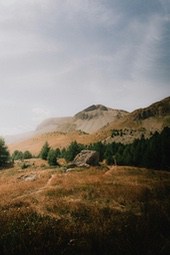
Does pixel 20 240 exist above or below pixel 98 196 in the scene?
above

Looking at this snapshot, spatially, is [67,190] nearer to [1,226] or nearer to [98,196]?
[98,196]

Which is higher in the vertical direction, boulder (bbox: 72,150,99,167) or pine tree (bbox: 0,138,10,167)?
pine tree (bbox: 0,138,10,167)

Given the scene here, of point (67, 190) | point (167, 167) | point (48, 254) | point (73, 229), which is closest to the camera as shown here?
point (48, 254)

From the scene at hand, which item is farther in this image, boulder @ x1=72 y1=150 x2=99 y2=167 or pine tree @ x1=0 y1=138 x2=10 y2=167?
pine tree @ x1=0 y1=138 x2=10 y2=167

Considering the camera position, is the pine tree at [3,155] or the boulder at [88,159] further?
the pine tree at [3,155]

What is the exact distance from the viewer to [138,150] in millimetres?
78375

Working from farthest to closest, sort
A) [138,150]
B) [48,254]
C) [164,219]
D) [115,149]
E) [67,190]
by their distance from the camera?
[115,149]
[138,150]
[67,190]
[164,219]
[48,254]

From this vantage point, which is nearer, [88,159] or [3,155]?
[88,159]

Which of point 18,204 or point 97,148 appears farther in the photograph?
point 97,148

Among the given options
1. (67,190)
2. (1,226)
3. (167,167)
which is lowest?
(167,167)

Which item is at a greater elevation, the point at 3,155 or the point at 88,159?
the point at 3,155

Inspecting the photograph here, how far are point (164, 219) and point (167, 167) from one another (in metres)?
62.6

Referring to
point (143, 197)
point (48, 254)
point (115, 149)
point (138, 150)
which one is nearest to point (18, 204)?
point (143, 197)

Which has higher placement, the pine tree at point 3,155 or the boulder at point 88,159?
the pine tree at point 3,155
